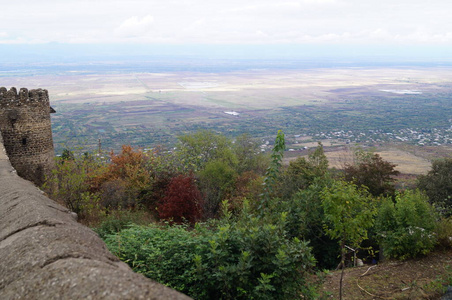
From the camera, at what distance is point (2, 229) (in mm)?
5961

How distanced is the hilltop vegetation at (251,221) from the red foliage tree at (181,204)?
5cm

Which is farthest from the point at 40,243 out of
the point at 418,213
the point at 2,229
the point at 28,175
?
the point at 28,175

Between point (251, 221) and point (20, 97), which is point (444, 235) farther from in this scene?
point (20, 97)

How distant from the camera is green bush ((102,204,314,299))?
615 centimetres

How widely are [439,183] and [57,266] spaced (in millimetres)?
23122

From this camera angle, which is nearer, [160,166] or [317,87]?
[160,166]

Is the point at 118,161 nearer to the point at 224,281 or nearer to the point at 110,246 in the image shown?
the point at 110,246

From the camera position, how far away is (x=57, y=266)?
13.1 feet

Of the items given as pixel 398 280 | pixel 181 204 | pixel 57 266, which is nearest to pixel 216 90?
pixel 181 204

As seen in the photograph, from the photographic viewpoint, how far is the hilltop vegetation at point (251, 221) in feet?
21.0

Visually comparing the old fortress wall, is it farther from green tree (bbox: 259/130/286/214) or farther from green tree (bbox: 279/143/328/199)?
green tree (bbox: 279/143/328/199)

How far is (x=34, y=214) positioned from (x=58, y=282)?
2887 mm

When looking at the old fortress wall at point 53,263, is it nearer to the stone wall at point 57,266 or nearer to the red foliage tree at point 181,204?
the stone wall at point 57,266

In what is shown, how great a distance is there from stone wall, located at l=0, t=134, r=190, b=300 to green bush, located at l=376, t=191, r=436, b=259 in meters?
8.08
